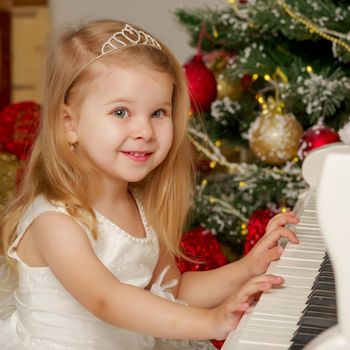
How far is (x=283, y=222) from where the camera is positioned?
153cm

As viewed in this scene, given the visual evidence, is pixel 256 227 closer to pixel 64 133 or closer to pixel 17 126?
pixel 17 126

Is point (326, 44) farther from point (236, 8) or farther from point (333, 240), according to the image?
point (333, 240)

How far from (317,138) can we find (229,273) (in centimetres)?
68

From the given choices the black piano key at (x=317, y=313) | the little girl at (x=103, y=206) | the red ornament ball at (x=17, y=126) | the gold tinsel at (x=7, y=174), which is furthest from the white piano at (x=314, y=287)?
the red ornament ball at (x=17, y=126)

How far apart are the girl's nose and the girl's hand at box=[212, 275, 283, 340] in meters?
0.38

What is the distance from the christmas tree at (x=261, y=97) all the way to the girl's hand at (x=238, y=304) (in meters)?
1.01

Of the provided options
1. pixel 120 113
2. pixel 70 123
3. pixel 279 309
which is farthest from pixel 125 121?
pixel 279 309

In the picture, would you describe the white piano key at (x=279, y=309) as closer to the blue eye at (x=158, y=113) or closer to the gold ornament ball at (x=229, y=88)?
the blue eye at (x=158, y=113)

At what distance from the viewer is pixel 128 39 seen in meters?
1.62

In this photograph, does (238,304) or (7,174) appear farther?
(7,174)

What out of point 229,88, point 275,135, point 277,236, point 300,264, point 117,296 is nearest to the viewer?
point 300,264

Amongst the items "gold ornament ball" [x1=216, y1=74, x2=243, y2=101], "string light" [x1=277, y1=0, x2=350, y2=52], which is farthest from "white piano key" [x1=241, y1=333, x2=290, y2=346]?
"gold ornament ball" [x1=216, y1=74, x2=243, y2=101]

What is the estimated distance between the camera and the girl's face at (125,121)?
1.51m

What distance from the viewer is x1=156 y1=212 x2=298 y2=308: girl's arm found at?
60.2 inches
